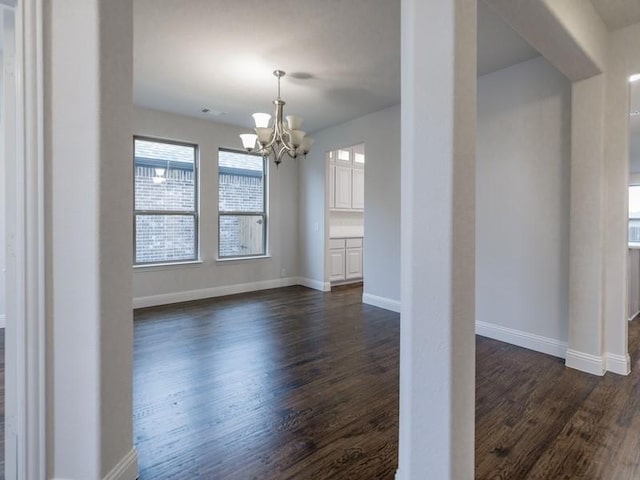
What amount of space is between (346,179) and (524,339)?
161 inches

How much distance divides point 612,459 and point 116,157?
2.70m

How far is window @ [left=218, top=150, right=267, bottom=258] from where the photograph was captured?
544cm

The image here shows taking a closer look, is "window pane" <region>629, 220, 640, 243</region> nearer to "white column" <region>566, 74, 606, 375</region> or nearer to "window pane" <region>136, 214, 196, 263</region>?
"white column" <region>566, 74, 606, 375</region>

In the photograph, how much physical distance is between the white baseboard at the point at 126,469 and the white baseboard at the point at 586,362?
308 centimetres

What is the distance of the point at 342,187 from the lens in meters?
6.39

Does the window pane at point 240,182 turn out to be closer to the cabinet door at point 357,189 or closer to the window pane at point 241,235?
the window pane at point 241,235

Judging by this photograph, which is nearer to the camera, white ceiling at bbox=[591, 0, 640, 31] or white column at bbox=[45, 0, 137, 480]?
white column at bbox=[45, 0, 137, 480]

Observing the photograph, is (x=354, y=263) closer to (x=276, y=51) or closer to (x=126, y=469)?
(x=276, y=51)

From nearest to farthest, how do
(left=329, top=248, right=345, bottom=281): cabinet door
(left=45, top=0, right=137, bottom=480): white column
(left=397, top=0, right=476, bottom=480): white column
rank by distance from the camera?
(left=397, top=0, right=476, bottom=480): white column < (left=45, top=0, right=137, bottom=480): white column < (left=329, top=248, right=345, bottom=281): cabinet door

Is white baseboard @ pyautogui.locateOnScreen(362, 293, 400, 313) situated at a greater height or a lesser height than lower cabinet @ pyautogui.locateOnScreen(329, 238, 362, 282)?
lesser

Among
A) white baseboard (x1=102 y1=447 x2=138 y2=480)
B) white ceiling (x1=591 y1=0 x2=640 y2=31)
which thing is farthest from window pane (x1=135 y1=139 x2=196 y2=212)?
white ceiling (x1=591 y1=0 x2=640 y2=31)

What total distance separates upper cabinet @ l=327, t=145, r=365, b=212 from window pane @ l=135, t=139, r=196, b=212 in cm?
232

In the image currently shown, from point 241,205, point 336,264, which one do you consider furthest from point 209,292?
A: point 336,264

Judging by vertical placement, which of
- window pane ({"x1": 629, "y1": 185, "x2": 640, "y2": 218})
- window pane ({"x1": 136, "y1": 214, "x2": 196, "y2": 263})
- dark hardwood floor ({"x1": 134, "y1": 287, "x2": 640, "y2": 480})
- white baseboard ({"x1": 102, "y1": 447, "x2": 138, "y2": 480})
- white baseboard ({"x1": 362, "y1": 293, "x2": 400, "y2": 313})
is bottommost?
dark hardwood floor ({"x1": 134, "y1": 287, "x2": 640, "y2": 480})
